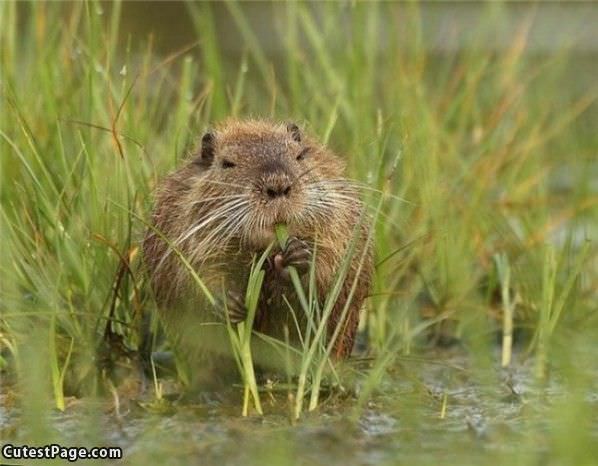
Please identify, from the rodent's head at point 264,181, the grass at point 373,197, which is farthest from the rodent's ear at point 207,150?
the grass at point 373,197

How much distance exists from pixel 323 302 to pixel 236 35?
718cm

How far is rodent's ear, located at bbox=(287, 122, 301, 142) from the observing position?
461 cm

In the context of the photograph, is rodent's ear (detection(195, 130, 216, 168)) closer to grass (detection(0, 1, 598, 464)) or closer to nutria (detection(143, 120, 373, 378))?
nutria (detection(143, 120, 373, 378))

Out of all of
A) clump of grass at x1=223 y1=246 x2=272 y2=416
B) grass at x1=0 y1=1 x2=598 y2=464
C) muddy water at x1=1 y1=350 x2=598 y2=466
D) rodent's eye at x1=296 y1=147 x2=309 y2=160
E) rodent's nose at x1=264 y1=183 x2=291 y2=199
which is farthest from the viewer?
rodent's eye at x1=296 y1=147 x2=309 y2=160

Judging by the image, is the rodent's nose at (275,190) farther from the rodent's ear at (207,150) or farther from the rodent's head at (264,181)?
the rodent's ear at (207,150)

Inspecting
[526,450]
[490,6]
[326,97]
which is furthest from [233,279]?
[490,6]

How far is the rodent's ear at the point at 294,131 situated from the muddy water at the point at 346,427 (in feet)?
2.40

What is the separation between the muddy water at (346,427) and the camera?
3613 millimetres

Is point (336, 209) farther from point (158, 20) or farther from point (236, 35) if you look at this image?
point (236, 35)

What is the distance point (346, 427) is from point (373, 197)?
1008mm

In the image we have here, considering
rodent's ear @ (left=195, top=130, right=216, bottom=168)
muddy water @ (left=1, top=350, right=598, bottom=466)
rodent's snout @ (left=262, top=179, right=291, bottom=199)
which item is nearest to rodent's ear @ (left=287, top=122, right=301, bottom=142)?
rodent's ear @ (left=195, top=130, right=216, bottom=168)

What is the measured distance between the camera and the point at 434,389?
15.4 ft

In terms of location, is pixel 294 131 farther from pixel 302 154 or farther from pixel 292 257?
pixel 292 257

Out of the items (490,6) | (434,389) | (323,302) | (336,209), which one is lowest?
(434,389)
